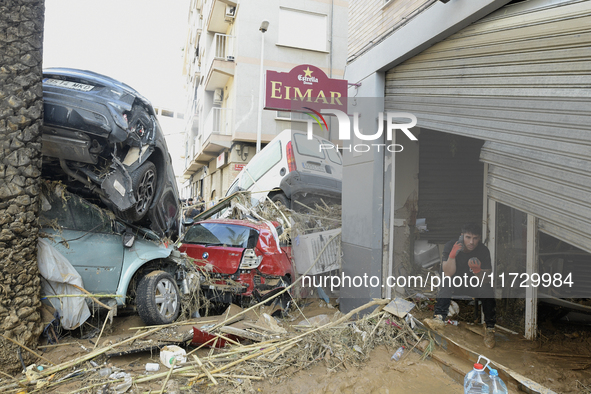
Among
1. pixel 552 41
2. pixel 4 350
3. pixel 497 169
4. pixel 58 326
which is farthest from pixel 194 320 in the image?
pixel 552 41

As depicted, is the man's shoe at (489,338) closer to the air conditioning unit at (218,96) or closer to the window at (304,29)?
the window at (304,29)

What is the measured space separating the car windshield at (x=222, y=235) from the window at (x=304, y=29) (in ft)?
43.9

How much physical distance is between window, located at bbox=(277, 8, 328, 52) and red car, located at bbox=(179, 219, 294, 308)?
13.6m

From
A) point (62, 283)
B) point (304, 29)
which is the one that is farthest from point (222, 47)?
point (62, 283)

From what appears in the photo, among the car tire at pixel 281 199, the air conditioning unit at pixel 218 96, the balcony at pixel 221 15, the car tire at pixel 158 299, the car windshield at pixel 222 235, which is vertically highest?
the balcony at pixel 221 15

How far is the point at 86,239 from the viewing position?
16.4 ft

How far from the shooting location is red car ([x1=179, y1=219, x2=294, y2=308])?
6246 mm

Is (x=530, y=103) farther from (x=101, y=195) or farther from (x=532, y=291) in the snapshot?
(x=101, y=195)

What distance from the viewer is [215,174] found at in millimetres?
23750

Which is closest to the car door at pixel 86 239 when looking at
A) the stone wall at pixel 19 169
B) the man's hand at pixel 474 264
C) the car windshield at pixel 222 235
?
the stone wall at pixel 19 169

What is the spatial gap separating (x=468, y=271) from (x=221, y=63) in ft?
51.6

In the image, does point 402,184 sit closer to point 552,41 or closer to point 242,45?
point 552,41

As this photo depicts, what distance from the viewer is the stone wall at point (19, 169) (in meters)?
4.06

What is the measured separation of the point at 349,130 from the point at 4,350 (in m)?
5.44
